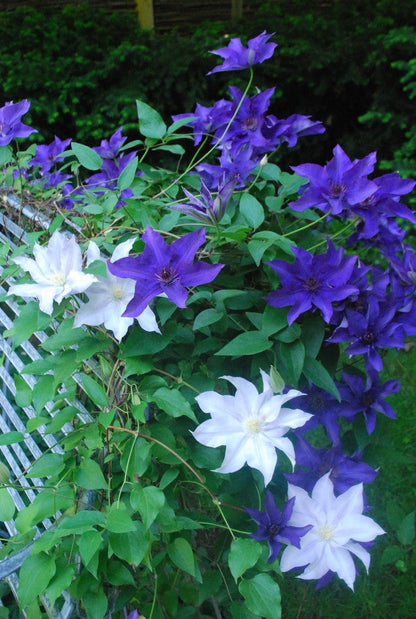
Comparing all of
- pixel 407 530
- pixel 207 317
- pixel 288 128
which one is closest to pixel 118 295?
pixel 207 317

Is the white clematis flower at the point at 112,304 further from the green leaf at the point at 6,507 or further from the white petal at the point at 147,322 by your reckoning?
the green leaf at the point at 6,507

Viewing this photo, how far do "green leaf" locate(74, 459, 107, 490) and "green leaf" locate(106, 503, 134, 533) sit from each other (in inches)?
1.7

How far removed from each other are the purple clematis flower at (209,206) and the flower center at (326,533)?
44cm

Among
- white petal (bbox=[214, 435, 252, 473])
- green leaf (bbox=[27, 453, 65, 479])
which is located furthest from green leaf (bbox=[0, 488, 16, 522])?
white petal (bbox=[214, 435, 252, 473])

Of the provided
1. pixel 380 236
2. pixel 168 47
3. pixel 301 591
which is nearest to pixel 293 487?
pixel 380 236

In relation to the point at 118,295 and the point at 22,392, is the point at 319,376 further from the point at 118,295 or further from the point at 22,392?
the point at 22,392

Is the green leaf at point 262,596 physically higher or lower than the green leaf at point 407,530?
higher

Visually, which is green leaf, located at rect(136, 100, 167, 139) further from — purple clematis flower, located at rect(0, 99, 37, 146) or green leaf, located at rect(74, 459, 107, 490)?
green leaf, located at rect(74, 459, 107, 490)

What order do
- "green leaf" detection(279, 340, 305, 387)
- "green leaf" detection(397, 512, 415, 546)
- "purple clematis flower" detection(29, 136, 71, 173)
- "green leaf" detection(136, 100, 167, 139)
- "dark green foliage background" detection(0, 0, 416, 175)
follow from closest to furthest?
"green leaf" detection(279, 340, 305, 387) < "green leaf" detection(136, 100, 167, 139) < "purple clematis flower" detection(29, 136, 71, 173) < "green leaf" detection(397, 512, 415, 546) < "dark green foliage background" detection(0, 0, 416, 175)

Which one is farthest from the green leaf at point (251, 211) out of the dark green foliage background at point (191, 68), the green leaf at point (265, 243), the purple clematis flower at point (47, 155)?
the dark green foliage background at point (191, 68)

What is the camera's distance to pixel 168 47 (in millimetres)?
3713

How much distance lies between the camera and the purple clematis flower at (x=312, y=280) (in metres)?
0.89

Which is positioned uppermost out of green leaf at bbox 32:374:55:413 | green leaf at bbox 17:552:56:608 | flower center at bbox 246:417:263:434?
green leaf at bbox 32:374:55:413

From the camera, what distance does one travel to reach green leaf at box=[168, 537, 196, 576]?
92cm
